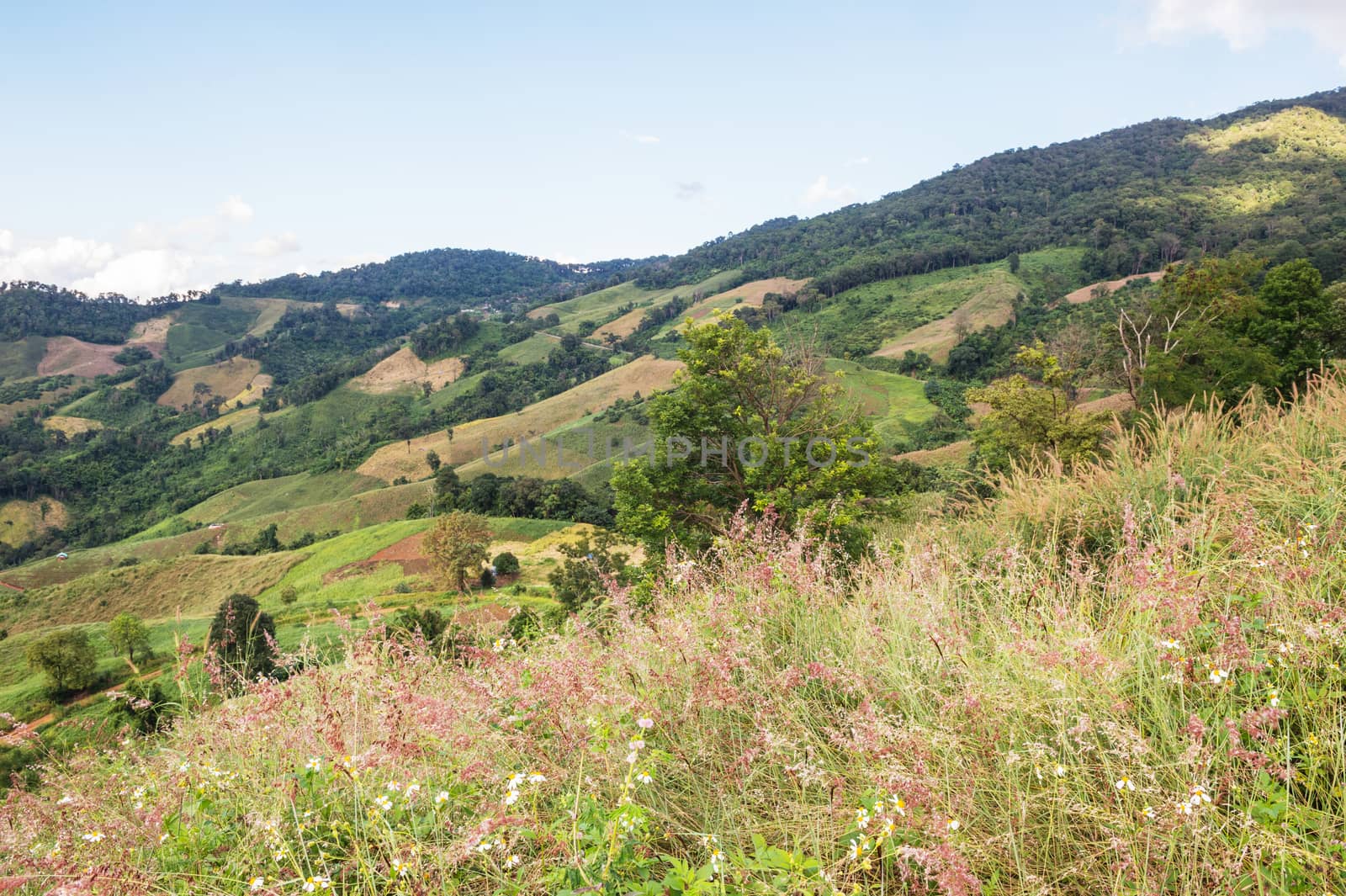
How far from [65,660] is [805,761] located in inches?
1807

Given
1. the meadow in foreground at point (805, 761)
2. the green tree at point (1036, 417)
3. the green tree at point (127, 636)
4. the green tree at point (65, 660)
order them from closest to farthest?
the meadow in foreground at point (805, 761) → the green tree at point (1036, 417) → the green tree at point (65, 660) → the green tree at point (127, 636)

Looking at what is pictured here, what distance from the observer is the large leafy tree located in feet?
51.5

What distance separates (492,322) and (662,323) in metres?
48.1

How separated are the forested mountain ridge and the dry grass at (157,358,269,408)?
334 ft

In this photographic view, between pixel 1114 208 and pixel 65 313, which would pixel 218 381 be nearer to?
pixel 65 313

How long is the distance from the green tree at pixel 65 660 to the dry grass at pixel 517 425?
54.5 metres

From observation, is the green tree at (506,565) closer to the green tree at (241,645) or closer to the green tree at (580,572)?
the green tree at (580,572)

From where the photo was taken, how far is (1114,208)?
11550 cm

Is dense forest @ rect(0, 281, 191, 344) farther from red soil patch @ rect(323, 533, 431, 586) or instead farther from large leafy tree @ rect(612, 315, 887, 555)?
large leafy tree @ rect(612, 315, 887, 555)

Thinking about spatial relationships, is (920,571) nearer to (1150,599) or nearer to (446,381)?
(1150,599)

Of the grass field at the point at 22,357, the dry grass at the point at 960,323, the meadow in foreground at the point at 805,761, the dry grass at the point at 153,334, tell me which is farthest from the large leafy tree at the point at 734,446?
the grass field at the point at 22,357

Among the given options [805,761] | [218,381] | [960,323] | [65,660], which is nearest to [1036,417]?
[805,761]

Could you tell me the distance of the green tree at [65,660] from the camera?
33375 mm

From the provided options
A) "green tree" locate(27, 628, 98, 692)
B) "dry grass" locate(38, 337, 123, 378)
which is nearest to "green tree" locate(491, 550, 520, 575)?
"green tree" locate(27, 628, 98, 692)
